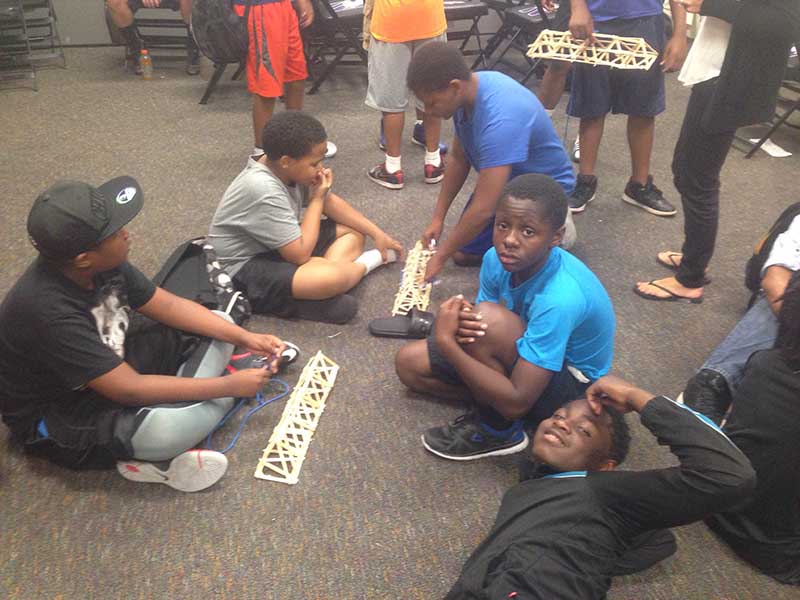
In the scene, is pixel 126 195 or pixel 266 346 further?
pixel 266 346

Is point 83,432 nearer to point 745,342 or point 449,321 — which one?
A: point 449,321

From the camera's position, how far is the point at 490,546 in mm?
1386

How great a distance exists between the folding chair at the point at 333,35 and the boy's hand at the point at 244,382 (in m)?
2.98

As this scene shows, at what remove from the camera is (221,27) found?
3.07m

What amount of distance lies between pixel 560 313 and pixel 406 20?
1893mm

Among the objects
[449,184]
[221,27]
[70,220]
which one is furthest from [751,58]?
[221,27]

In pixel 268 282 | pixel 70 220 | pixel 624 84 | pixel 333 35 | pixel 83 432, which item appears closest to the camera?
pixel 70 220

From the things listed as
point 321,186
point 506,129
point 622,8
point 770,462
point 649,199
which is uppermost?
point 622,8

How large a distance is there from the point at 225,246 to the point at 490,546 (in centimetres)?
136

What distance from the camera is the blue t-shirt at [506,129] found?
211cm

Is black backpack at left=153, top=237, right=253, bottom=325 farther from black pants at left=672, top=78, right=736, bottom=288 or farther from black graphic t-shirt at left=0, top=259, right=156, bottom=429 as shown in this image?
black pants at left=672, top=78, right=736, bottom=288

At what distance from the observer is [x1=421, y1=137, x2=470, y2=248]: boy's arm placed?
2447mm

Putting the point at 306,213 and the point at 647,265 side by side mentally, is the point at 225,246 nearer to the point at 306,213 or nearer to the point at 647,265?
the point at 306,213

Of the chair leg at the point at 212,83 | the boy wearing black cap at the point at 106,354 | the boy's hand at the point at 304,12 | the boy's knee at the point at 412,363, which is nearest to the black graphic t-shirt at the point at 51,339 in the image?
the boy wearing black cap at the point at 106,354
